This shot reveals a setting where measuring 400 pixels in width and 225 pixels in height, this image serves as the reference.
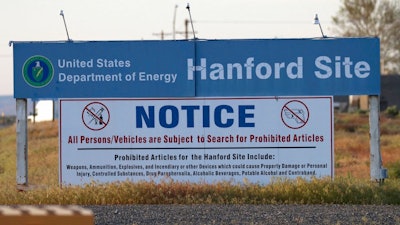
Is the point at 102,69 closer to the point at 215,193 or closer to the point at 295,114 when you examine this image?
the point at 215,193

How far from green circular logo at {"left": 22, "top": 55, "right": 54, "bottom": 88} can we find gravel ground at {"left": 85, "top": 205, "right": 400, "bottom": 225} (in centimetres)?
375

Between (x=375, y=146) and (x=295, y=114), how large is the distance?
5.34 ft

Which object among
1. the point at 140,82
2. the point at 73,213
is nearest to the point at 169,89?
the point at 140,82

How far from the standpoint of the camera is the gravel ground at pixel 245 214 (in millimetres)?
13945

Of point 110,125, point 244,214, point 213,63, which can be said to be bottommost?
point 244,214

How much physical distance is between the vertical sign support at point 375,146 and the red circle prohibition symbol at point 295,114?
125cm

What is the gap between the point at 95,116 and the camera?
61.5 ft

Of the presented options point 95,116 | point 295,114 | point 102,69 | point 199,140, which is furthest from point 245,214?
point 102,69

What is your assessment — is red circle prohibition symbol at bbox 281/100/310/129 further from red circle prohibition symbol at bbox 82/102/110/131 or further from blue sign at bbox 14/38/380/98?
red circle prohibition symbol at bbox 82/102/110/131

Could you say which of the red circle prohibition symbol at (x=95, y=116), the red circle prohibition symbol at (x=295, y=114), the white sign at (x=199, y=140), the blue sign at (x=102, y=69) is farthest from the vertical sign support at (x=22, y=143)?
the red circle prohibition symbol at (x=295, y=114)

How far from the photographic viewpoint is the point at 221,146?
18438mm

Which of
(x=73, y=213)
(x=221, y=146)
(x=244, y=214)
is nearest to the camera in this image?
(x=73, y=213)

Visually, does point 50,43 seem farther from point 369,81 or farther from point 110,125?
point 369,81

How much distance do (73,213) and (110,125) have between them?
9197 millimetres
